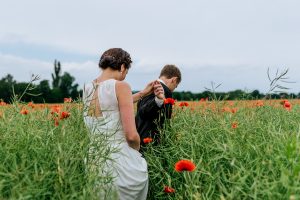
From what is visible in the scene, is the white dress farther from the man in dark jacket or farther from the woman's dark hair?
the man in dark jacket

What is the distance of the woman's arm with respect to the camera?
359 cm

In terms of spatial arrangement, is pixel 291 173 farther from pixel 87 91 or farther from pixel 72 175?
pixel 87 91

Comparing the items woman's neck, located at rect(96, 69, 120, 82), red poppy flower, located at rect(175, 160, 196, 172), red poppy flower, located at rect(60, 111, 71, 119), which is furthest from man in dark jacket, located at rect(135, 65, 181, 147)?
red poppy flower, located at rect(175, 160, 196, 172)

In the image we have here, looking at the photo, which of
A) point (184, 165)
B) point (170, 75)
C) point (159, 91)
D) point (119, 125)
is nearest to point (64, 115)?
point (119, 125)

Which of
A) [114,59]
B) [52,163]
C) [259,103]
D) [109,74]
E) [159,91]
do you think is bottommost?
[52,163]

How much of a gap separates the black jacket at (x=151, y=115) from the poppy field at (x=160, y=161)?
0.12 metres

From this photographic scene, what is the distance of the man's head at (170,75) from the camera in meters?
4.82

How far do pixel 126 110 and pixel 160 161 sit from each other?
0.90 metres

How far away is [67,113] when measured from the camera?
12.4 feet

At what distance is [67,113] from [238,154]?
4.46 ft

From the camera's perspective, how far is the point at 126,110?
3594 millimetres

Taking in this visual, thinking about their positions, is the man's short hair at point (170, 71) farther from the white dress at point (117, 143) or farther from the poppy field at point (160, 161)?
the white dress at point (117, 143)

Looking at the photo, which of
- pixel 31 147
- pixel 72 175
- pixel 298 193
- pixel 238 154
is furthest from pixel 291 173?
pixel 31 147

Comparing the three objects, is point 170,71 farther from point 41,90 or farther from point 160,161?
point 41,90
